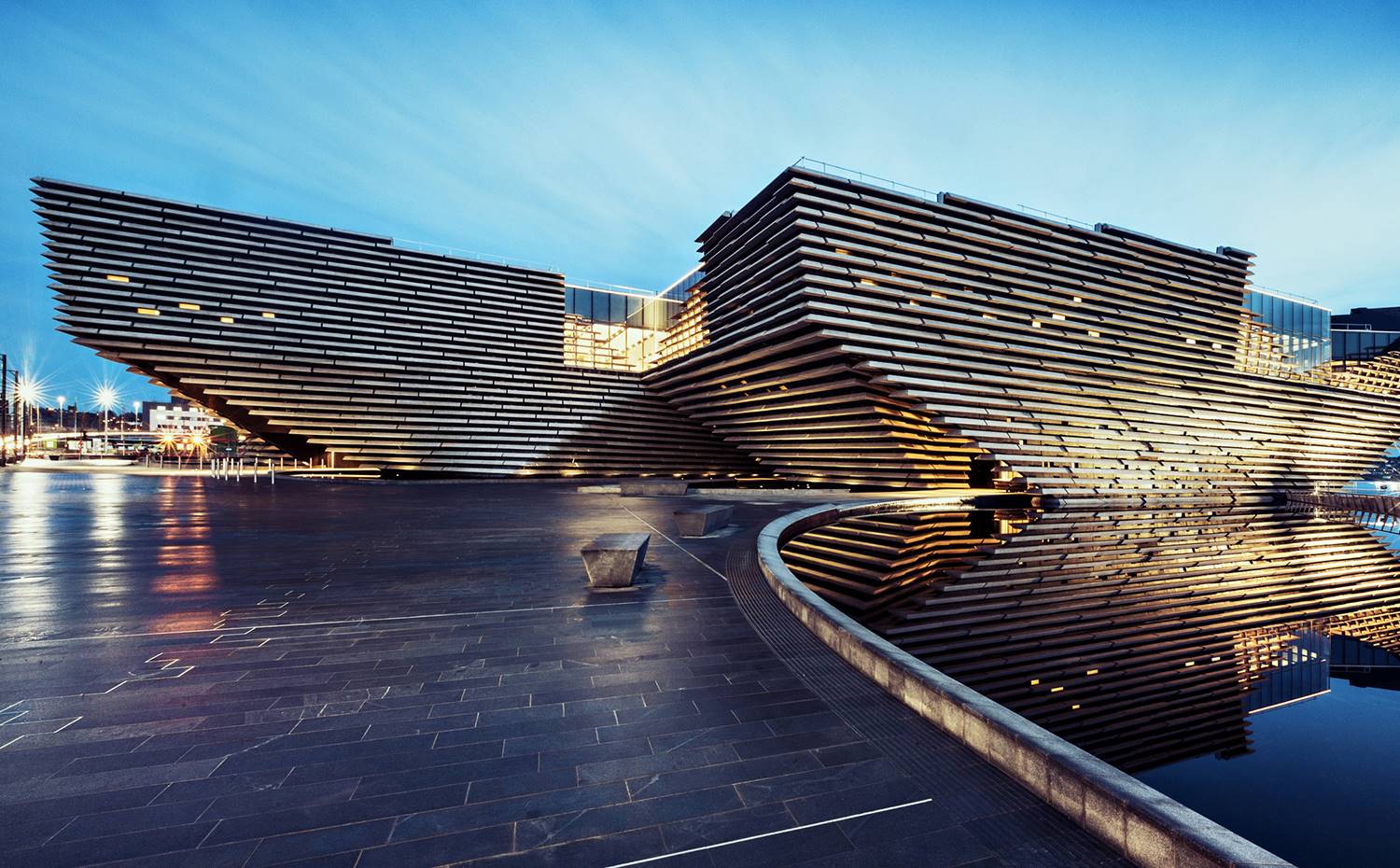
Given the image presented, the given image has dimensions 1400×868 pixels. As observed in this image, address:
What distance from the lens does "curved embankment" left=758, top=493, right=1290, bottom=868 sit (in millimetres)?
2309

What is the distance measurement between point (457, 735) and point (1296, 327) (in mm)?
64731

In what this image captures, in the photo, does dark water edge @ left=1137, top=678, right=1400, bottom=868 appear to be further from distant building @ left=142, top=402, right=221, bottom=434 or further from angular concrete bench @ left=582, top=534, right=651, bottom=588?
distant building @ left=142, top=402, right=221, bottom=434

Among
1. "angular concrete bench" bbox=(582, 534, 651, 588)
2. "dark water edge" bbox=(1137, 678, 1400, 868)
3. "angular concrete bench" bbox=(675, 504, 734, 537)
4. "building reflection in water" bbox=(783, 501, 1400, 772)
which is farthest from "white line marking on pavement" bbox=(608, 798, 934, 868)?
"angular concrete bench" bbox=(675, 504, 734, 537)

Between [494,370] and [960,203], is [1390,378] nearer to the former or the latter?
[960,203]

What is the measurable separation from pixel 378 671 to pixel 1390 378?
214ft

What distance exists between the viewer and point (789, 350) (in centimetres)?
2784

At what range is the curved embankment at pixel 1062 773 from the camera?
7.57ft

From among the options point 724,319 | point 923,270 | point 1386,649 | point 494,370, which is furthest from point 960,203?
point 494,370

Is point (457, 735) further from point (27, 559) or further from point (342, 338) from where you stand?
point (342, 338)

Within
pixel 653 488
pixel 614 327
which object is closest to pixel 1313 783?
pixel 653 488

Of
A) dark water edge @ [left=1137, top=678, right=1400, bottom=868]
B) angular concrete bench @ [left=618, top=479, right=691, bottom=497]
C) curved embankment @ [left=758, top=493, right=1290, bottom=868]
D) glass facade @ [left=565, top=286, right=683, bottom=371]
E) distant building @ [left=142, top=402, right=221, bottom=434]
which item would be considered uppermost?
glass facade @ [left=565, top=286, right=683, bottom=371]

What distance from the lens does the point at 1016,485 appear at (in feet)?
102

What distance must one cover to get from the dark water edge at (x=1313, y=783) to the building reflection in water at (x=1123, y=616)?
26 centimetres

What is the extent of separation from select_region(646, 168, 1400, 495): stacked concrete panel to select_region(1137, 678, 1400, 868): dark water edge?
20602 millimetres
